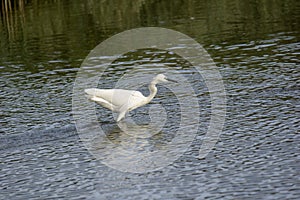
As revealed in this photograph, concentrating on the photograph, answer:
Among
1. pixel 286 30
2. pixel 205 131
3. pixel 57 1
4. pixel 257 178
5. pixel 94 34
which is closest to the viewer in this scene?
pixel 257 178

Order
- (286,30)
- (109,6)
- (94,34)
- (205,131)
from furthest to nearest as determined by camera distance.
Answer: (109,6)
(94,34)
(286,30)
(205,131)

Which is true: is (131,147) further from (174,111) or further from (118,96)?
(174,111)

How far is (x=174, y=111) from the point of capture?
12641 mm

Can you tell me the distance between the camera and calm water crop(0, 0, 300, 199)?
30.0 ft

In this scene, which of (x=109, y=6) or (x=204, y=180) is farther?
(x=109, y=6)

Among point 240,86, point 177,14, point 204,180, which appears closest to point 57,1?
point 177,14

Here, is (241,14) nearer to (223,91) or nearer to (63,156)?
(223,91)

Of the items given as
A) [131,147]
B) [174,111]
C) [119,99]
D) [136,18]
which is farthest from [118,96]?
[136,18]

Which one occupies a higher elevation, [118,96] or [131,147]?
[118,96]

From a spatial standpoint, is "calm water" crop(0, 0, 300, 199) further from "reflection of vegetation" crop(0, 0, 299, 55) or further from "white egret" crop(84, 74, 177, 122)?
"white egret" crop(84, 74, 177, 122)

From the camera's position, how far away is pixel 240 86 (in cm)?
1406

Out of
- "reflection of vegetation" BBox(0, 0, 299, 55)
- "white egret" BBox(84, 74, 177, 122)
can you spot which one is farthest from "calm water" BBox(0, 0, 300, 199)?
"white egret" BBox(84, 74, 177, 122)

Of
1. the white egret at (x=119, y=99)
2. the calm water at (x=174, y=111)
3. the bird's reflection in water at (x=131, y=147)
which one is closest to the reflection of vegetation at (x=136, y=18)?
the calm water at (x=174, y=111)

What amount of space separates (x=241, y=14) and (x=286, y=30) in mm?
4144
